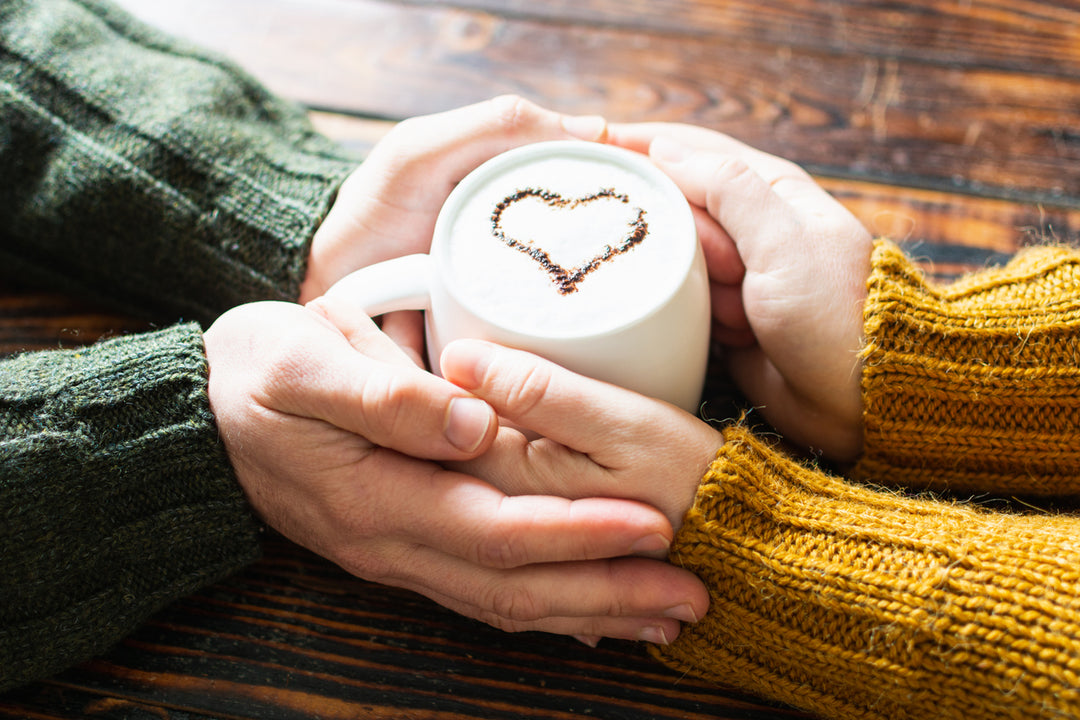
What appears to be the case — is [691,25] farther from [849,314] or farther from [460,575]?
[460,575]

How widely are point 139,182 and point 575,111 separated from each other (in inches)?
20.4

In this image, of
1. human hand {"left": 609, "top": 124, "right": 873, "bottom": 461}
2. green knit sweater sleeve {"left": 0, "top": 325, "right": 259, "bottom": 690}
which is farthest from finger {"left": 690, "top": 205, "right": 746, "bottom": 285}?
green knit sweater sleeve {"left": 0, "top": 325, "right": 259, "bottom": 690}

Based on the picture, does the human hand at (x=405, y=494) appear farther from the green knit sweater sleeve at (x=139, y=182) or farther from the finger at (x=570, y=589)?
the green knit sweater sleeve at (x=139, y=182)

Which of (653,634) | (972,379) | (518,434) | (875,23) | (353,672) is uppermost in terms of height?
(875,23)

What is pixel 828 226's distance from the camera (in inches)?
27.3

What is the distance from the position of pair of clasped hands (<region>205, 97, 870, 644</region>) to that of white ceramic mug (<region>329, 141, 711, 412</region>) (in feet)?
0.07

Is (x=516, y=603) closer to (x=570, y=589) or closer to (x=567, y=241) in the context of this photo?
(x=570, y=589)

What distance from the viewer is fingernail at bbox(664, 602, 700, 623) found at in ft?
2.03

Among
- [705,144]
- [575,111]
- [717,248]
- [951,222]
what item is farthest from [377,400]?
[951,222]

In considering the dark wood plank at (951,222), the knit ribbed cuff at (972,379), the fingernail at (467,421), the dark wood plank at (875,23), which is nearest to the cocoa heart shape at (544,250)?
the fingernail at (467,421)

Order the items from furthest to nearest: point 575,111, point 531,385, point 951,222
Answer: point 575,111
point 951,222
point 531,385

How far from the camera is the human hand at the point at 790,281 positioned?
2.19ft

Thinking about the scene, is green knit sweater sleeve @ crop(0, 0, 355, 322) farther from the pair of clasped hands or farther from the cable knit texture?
the pair of clasped hands

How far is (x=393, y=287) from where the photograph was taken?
0.63 meters
